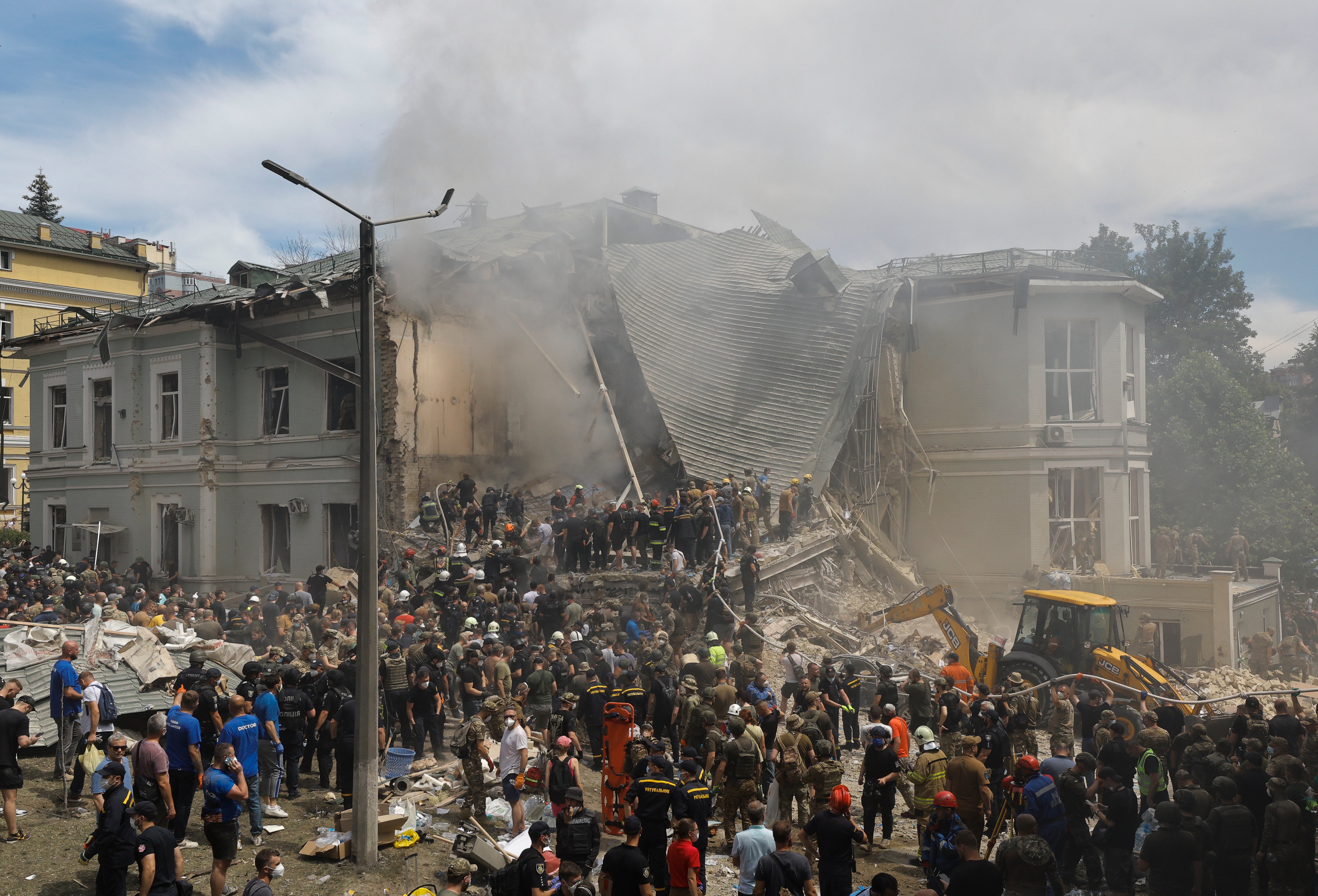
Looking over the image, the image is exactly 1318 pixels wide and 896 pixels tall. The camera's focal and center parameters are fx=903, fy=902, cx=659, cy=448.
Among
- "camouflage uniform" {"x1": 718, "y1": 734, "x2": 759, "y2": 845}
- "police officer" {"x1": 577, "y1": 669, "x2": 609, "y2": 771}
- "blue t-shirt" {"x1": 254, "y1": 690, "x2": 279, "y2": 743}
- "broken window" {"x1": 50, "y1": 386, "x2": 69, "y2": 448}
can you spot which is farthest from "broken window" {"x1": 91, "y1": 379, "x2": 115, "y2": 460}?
"camouflage uniform" {"x1": 718, "y1": 734, "x2": 759, "y2": 845}

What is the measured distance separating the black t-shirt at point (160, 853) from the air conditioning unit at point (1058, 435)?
20544 millimetres

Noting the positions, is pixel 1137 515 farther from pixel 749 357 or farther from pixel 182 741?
pixel 182 741

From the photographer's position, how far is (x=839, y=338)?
73.0 feet

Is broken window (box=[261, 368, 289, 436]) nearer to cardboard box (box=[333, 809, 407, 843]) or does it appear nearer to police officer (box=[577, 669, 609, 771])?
police officer (box=[577, 669, 609, 771])

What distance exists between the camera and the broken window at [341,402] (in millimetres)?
22109

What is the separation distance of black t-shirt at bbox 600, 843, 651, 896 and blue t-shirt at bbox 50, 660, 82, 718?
21.2ft

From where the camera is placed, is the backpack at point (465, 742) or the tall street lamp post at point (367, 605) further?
the backpack at point (465, 742)

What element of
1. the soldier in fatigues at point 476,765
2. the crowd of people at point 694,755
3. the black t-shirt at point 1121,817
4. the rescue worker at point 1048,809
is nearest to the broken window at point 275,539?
the crowd of people at point 694,755

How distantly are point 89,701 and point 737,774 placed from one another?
654cm

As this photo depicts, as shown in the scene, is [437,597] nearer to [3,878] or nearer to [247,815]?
[247,815]

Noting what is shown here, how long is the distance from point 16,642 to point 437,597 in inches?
254

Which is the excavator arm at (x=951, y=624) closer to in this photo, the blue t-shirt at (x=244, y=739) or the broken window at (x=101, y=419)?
the blue t-shirt at (x=244, y=739)

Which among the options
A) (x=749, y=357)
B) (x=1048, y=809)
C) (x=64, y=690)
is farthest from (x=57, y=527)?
(x=1048, y=809)

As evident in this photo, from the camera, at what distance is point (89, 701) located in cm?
910
